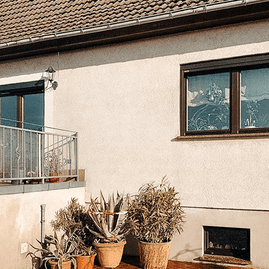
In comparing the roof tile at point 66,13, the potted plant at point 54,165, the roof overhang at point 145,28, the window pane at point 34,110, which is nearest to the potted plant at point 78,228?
the potted plant at point 54,165

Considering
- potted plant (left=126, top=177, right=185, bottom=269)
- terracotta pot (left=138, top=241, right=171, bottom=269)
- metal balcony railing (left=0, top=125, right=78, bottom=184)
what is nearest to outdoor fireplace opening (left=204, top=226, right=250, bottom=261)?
potted plant (left=126, top=177, right=185, bottom=269)

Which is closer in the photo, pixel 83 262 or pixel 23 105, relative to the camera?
pixel 83 262

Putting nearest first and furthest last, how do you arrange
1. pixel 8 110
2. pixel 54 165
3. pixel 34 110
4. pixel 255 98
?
pixel 255 98
pixel 54 165
pixel 34 110
pixel 8 110

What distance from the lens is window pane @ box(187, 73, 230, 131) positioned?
268 inches

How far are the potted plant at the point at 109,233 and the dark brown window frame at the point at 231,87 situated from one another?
1890mm

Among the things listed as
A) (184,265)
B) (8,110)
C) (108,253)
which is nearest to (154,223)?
(108,253)

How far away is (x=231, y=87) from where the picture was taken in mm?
6727

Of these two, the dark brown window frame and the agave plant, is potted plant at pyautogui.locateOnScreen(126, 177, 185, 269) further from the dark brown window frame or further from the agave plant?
the dark brown window frame

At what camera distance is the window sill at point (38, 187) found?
577 centimetres

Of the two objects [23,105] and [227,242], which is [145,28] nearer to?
[23,105]

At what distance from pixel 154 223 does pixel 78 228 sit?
148cm

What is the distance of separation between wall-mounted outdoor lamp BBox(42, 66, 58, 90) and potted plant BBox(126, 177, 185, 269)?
3496mm

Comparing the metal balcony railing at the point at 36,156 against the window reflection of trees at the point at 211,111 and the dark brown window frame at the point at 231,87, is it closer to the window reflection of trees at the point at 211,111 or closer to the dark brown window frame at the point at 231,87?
the dark brown window frame at the point at 231,87

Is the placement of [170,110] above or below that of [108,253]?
above
